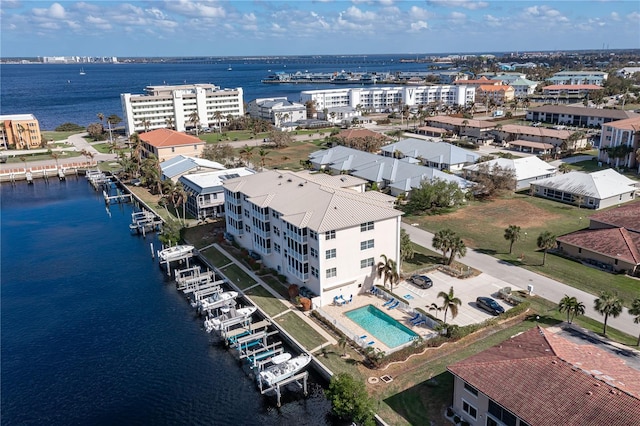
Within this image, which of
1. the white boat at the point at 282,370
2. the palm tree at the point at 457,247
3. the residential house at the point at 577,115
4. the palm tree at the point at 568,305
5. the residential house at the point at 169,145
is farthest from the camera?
the residential house at the point at 577,115

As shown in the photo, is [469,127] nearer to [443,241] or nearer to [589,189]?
[589,189]

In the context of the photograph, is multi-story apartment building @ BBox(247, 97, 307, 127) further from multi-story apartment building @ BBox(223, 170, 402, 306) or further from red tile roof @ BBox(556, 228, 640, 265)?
red tile roof @ BBox(556, 228, 640, 265)

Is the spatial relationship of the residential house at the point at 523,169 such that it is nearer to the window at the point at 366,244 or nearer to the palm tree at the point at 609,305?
the window at the point at 366,244

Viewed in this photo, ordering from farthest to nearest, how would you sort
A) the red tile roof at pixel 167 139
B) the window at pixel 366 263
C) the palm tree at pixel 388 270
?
the red tile roof at pixel 167 139 < the window at pixel 366 263 < the palm tree at pixel 388 270

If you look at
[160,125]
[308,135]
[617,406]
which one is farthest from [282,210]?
[160,125]

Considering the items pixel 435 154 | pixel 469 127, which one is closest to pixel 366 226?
pixel 435 154

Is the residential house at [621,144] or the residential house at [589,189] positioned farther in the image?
the residential house at [621,144]

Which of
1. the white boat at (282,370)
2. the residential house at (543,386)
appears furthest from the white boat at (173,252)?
the residential house at (543,386)
